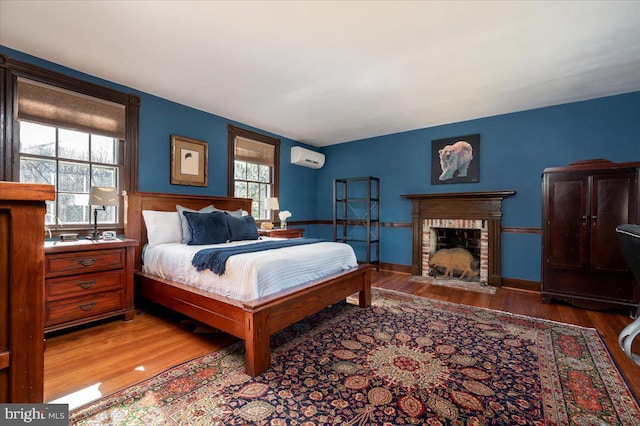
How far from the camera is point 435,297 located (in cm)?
375

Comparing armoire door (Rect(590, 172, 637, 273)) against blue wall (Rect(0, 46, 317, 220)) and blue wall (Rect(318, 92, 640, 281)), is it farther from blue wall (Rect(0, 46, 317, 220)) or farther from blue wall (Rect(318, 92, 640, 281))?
blue wall (Rect(0, 46, 317, 220))

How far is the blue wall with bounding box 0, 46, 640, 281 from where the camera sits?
3627 millimetres

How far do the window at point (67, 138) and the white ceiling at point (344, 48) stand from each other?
0.79 ft

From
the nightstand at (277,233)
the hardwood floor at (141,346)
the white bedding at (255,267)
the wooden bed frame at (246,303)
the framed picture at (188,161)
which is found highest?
the framed picture at (188,161)

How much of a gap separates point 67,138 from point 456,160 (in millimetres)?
5171

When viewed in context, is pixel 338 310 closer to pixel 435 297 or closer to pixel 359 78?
pixel 435 297

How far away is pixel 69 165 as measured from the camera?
315 cm

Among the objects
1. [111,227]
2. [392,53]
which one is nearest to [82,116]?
[111,227]

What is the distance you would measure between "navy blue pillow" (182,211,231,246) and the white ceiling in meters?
1.54

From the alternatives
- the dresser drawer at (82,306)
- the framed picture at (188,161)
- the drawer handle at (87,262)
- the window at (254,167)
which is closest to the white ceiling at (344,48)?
the framed picture at (188,161)

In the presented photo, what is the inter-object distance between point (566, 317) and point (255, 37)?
4.09 metres

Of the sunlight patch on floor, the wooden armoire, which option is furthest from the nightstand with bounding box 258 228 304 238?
the wooden armoire

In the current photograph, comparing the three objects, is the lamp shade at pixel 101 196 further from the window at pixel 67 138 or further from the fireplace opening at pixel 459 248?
the fireplace opening at pixel 459 248

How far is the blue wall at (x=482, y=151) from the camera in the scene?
3627 millimetres
